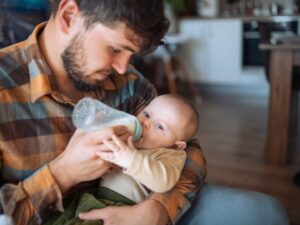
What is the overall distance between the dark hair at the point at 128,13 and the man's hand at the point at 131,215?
1.33 ft

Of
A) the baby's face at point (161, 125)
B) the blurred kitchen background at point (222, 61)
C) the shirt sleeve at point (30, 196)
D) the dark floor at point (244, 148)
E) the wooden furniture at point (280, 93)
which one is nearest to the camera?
the shirt sleeve at point (30, 196)

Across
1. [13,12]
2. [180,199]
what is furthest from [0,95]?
[13,12]

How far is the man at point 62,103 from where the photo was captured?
0.84 meters

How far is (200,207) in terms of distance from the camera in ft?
3.27

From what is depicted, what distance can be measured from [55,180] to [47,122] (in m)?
0.14

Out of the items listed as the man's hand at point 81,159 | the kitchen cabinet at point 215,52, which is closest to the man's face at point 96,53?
the man's hand at point 81,159

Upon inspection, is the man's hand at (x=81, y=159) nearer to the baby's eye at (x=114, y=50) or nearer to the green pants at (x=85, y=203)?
the green pants at (x=85, y=203)

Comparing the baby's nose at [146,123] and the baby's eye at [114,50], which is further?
the baby's nose at [146,123]

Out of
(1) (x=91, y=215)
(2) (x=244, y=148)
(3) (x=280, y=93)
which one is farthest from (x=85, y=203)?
(2) (x=244, y=148)

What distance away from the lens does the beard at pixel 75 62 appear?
0.90 meters

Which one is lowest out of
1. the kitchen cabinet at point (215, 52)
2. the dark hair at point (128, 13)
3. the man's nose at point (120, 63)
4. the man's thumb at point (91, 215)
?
the kitchen cabinet at point (215, 52)

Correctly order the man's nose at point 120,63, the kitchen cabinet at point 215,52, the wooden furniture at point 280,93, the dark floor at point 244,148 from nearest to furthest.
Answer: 1. the man's nose at point 120,63
2. the dark floor at point 244,148
3. the wooden furniture at point 280,93
4. the kitchen cabinet at point 215,52

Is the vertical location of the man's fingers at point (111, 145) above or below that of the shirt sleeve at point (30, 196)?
above

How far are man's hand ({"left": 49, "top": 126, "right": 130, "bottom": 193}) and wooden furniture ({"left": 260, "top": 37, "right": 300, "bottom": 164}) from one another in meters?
1.80
